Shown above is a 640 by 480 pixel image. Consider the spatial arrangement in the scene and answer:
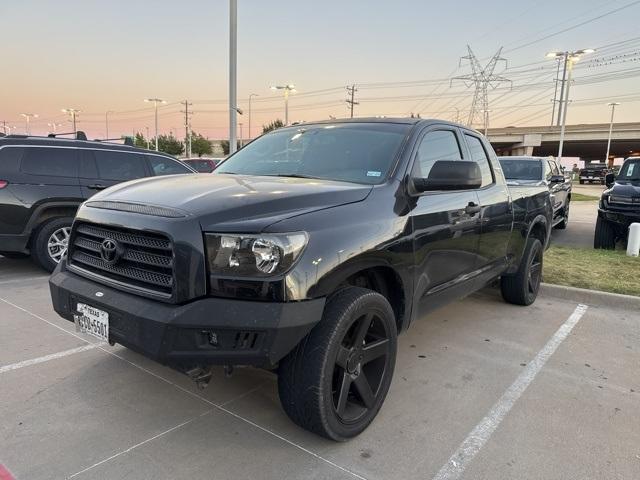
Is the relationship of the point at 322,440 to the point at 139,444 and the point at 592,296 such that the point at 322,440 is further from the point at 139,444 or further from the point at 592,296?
the point at 592,296

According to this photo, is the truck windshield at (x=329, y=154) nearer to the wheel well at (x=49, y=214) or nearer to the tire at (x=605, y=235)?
the wheel well at (x=49, y=214)

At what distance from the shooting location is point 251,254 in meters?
2.36

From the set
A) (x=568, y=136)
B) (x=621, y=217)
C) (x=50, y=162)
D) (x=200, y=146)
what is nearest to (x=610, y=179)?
(x=621, y=217)

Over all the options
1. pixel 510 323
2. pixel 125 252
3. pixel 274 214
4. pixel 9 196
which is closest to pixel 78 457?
pixel 125 252

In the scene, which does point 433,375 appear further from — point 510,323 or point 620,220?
point 620,220

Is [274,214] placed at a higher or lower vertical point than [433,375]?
higher

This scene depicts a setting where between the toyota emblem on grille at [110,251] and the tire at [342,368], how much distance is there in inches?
42.5

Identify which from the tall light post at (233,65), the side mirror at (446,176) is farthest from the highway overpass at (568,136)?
the side mirror at (446,176)

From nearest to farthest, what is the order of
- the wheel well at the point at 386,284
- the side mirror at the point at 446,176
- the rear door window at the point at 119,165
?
the wheel well at the point at 386,284
the side mirror at the point at 446,176
the rear door window at the point at 119,165

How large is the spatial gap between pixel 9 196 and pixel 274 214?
5.24 meters

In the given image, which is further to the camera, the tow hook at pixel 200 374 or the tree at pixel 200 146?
the tree at pixel 200 146

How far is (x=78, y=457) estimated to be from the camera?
8.41 feet

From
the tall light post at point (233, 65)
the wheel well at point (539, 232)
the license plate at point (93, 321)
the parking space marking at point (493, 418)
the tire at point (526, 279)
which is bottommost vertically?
the parking space marking at point (493, 418)

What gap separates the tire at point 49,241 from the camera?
253 inches
